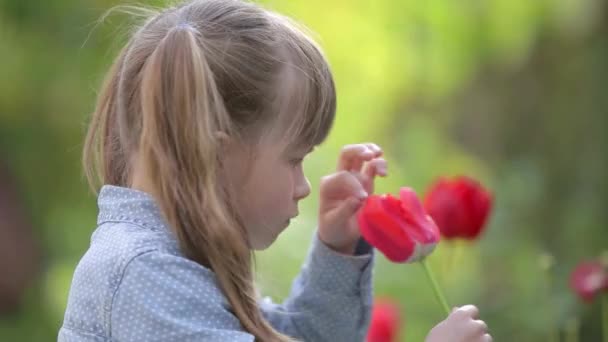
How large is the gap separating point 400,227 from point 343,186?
23 centimetres

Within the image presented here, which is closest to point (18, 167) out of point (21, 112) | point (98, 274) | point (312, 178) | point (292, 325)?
point (21, 112)

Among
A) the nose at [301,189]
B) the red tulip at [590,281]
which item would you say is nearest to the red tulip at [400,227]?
the nose at [301,189]

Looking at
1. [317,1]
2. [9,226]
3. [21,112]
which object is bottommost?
[9,226]

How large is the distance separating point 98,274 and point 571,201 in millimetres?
1897

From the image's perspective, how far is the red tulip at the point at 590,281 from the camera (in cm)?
160

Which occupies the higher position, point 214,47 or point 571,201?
point 214,47

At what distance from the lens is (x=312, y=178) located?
9.99 feet

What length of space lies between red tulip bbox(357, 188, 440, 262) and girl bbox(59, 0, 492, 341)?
84 mm

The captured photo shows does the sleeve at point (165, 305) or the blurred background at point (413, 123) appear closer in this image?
the sleeve at point (165, 305)

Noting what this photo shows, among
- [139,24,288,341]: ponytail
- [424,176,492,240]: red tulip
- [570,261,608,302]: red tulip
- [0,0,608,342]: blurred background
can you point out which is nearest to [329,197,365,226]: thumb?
[424,176,492,240]: red tulip

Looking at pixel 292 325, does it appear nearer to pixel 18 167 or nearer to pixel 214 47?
pixel 214 47

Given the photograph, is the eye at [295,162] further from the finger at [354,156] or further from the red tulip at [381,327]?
the red tulip at [381,327]

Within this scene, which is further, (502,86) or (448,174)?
(502,86)

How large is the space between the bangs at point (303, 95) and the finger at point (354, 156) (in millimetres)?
97
